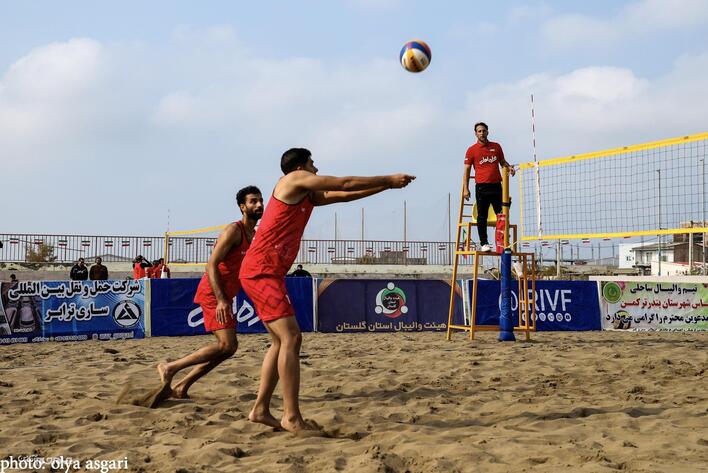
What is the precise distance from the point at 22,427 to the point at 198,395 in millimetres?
1359

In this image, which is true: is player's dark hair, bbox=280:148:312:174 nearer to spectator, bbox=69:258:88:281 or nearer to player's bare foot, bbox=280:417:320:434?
player's bare foot, bbox=280:417:320:434

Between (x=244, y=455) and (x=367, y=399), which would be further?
(x=367, y=399)


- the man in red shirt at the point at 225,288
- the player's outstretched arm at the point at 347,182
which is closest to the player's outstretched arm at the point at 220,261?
the man in red shirt at the point at 225,288

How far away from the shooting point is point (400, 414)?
451 centimetres

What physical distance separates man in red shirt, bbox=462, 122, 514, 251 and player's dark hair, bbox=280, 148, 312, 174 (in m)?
5.33

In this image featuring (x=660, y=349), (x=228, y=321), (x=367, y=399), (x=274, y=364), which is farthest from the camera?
(x=660, y=349)

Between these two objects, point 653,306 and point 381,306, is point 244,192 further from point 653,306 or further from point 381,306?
point 653,306

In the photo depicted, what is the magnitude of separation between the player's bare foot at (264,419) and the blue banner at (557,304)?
31.5 ft

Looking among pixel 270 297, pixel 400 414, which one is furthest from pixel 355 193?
pixel 400 414

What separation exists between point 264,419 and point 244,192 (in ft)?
5.76

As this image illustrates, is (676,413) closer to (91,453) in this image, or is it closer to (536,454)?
(536,454)

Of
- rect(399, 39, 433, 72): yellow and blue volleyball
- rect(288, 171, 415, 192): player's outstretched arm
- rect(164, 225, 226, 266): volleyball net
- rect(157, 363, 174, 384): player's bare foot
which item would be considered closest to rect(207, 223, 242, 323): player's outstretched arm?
rect(157, 363, 174, 384): player's bare foot

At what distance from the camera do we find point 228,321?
15.4 feet

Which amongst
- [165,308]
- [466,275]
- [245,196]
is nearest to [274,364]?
[245,196]
